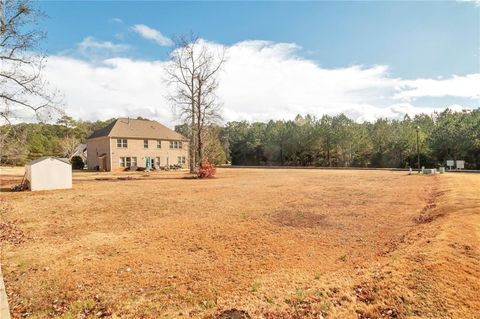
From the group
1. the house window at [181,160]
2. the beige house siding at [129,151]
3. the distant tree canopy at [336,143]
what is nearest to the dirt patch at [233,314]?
the distant tree canopy at [336,143]

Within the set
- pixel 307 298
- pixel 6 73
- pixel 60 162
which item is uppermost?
pixel 6 73

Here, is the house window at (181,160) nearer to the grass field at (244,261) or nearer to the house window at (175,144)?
the house window at (175,144)

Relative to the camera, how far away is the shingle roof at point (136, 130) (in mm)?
44000

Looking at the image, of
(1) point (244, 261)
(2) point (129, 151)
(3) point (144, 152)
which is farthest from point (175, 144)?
(1) point (244, 261)

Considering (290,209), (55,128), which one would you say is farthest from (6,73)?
(55,128)

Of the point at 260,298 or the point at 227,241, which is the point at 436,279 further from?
the point at 227,241

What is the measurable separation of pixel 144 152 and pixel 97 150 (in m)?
6.80

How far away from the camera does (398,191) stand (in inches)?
727

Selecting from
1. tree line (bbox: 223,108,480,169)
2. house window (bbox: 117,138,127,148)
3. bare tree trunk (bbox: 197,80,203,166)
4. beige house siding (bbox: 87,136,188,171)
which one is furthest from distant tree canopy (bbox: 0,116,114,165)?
tree line (bbox: 223,108,480,169)

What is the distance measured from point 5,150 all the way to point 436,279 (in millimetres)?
21511

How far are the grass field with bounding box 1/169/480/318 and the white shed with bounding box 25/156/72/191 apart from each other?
280 inches

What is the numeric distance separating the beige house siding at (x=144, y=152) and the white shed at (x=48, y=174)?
73.6ft

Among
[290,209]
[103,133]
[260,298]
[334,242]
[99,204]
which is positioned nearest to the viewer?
[260,298]

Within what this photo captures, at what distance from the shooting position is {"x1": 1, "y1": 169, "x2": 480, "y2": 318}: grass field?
516cm
